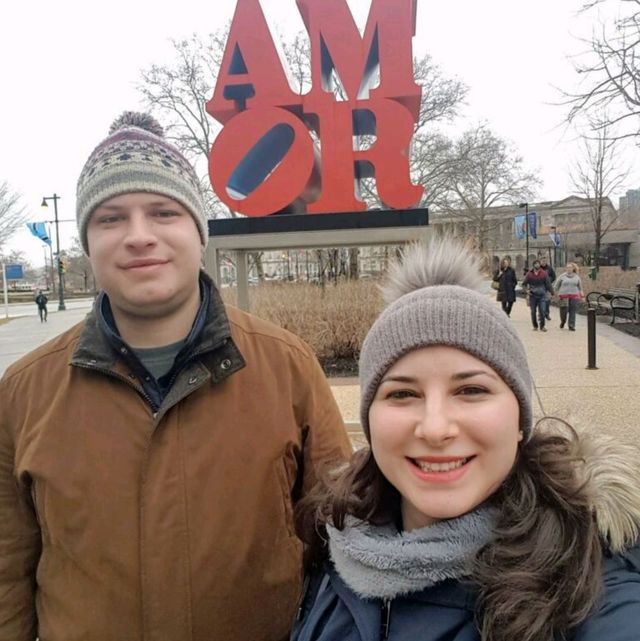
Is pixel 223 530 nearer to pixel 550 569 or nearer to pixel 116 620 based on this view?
pixel 116 620

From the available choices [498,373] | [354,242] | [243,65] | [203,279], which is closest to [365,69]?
[243,65]

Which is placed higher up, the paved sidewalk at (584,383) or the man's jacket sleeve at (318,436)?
the man's jacket sleeve at (318,436)

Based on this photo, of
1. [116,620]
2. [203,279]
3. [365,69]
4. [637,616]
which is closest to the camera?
[637,616]

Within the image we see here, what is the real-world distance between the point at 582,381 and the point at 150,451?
7.57 m

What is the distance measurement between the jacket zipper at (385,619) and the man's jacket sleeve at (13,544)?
39.5 inches

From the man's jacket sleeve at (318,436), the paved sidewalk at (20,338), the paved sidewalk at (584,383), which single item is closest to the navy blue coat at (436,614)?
the man's jacket sleeve at (318,436)

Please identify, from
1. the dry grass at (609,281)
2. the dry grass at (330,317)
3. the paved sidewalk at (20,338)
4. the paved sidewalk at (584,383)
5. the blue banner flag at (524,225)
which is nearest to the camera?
the paved sidewalk at (584,383)

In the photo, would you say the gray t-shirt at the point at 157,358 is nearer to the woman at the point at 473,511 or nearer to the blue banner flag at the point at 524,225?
the woman at the point at 473,511

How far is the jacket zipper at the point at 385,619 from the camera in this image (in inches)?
45.0

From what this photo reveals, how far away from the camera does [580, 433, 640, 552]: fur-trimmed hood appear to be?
43.4 inches

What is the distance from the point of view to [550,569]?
3.53 feet

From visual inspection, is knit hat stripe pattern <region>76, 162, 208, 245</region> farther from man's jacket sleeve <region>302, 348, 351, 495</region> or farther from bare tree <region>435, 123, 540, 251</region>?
bare tree <region>435, 123, 540, 251</region>

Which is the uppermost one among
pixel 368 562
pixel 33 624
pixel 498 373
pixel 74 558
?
pixel 498 373

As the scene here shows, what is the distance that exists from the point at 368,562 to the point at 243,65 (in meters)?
8.37
